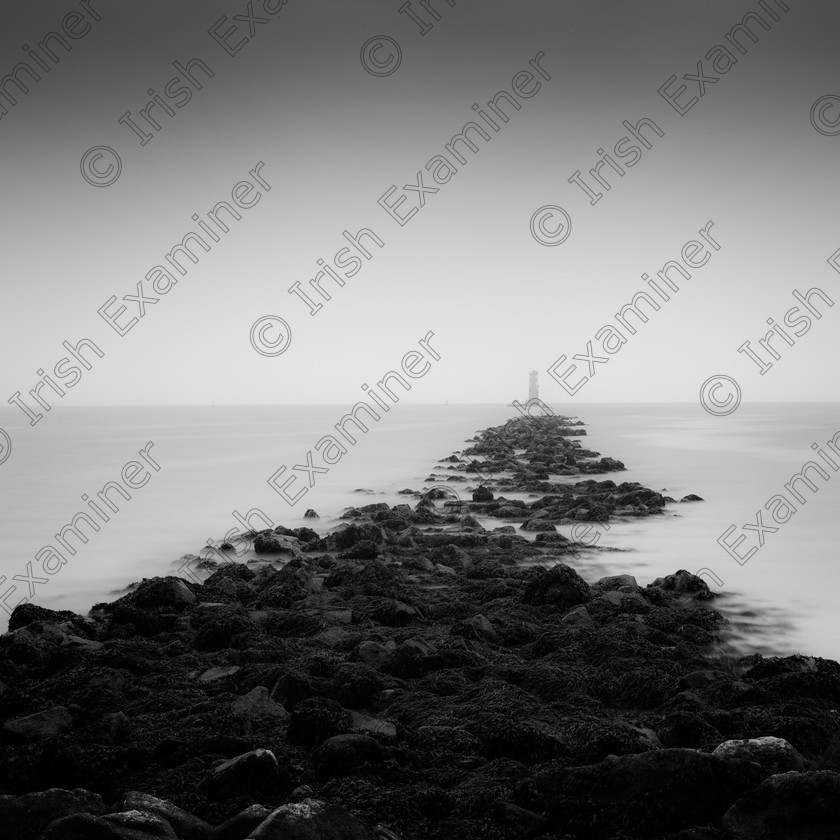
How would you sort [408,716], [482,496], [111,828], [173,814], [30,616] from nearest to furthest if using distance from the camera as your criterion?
[111,828] → [173,814] → [408,716] → [30,616] → [482,496]

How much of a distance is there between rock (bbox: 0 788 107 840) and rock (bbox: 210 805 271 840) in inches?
22.0

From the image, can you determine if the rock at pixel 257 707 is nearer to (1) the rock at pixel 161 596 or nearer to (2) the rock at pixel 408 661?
(2) the rock at pixel 408 661

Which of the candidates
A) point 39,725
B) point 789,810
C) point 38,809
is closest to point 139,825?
point 38,809

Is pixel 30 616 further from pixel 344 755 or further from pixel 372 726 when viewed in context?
pixel 344 755

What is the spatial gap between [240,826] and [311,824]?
35cm

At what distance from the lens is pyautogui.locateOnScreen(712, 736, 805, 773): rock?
3.07 m

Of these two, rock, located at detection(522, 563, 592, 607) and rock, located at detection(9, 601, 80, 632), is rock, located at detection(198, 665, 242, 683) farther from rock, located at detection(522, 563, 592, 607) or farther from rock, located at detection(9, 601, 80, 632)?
rock, located at detection(522, 563, 592, 607)

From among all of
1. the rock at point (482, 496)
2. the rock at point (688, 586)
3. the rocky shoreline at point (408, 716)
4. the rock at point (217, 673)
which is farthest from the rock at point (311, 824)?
the rock at point (482, 496)

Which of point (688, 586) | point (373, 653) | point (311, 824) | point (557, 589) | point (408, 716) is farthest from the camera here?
point (688, 586)

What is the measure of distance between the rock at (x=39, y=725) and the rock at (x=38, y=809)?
102cm

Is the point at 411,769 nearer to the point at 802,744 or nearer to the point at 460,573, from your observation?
the point at 802,744

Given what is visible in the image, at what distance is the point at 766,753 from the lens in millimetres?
3115

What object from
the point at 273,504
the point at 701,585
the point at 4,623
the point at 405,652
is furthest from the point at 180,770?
the point at 273,504

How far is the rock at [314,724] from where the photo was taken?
3.74 meters
